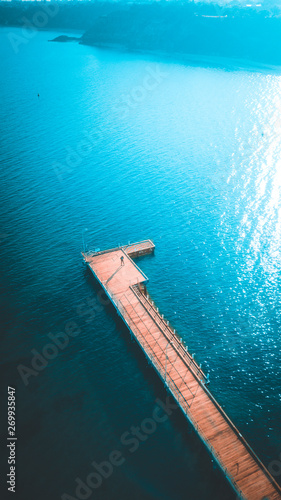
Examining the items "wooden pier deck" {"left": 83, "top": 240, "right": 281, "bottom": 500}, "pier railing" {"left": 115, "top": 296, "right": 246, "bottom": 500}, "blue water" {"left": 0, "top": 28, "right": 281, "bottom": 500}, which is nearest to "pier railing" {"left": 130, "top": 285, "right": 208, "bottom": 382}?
"wooden pier deck" {"left": 83, "top": 240, "right": 281, "bottom": 500}

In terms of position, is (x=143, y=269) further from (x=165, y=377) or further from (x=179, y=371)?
(x=165, y=377)

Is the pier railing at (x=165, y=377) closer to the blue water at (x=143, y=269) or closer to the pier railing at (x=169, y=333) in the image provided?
the blue water at (x=143, y=269)

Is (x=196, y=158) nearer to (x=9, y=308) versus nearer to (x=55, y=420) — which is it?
(x=9, y=308)

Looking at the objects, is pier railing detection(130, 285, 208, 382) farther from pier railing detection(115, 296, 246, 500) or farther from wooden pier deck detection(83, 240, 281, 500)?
pier railing detection(115, 296, 246, 500)

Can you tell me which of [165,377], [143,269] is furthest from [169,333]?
[143,269]

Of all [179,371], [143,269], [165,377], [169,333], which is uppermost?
[143,269]

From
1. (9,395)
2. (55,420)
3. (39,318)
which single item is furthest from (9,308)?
(55,420)

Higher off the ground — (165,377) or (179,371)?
(179,371)

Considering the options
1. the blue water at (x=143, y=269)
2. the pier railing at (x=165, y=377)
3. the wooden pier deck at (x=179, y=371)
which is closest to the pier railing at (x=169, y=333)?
the wooden pier deck at (x=179, y=371)
